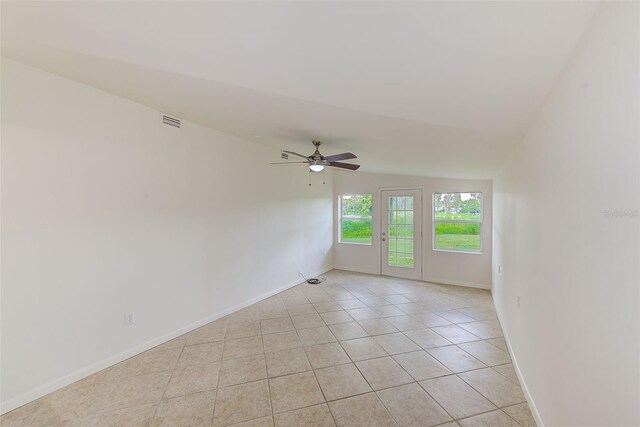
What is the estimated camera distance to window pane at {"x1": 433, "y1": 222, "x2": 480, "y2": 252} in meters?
5.76

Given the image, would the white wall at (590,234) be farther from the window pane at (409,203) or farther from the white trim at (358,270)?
the white trim at (358,270)

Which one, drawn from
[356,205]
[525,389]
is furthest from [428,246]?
[525,389]

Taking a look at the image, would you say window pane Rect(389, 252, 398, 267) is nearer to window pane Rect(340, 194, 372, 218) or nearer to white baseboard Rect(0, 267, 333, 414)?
window pane Rect(340, 194, 372, 218)

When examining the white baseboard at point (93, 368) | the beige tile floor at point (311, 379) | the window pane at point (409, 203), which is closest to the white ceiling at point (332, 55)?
the beige tile floor at point (311, 379)

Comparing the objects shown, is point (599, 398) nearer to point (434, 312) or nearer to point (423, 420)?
point (423, 420)

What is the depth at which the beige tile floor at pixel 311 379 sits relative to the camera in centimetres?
214

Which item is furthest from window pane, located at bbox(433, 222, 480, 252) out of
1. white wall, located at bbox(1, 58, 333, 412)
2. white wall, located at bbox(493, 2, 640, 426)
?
white wall, located at bbox(1, 58, 333, 412)

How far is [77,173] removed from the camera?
2607 mm

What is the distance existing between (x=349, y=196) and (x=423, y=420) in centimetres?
563

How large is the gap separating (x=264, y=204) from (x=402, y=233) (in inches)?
134

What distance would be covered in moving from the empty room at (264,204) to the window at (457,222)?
132 centimetres

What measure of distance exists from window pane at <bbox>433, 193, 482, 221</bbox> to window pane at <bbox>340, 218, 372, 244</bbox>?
166 cm

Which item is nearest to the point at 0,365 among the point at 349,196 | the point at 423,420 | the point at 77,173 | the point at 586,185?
the point at 77,173

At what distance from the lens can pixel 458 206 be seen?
19.4 ft
